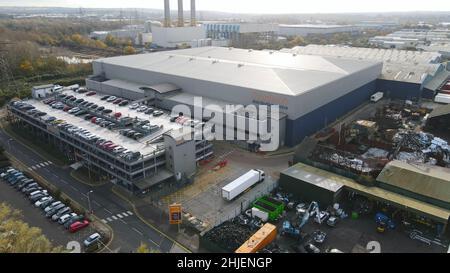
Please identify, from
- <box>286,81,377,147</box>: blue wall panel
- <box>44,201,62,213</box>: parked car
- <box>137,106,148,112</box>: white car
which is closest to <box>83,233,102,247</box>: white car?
<box>44,201,62,213</box>: parked car

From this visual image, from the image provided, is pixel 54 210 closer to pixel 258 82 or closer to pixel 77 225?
pixel 77 225

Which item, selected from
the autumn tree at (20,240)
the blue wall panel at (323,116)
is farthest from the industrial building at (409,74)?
the autumn tree at (20,240)

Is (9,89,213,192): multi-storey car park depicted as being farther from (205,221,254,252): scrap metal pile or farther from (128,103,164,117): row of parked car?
(205,221,254,252): scrap metal pile

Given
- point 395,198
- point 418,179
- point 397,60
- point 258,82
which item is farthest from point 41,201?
point 397,60

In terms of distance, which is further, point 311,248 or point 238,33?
point 238,33

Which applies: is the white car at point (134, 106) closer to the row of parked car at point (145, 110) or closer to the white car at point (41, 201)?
the row of parked car at point (145, 110)

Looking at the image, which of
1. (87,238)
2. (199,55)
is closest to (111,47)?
(199,55)
